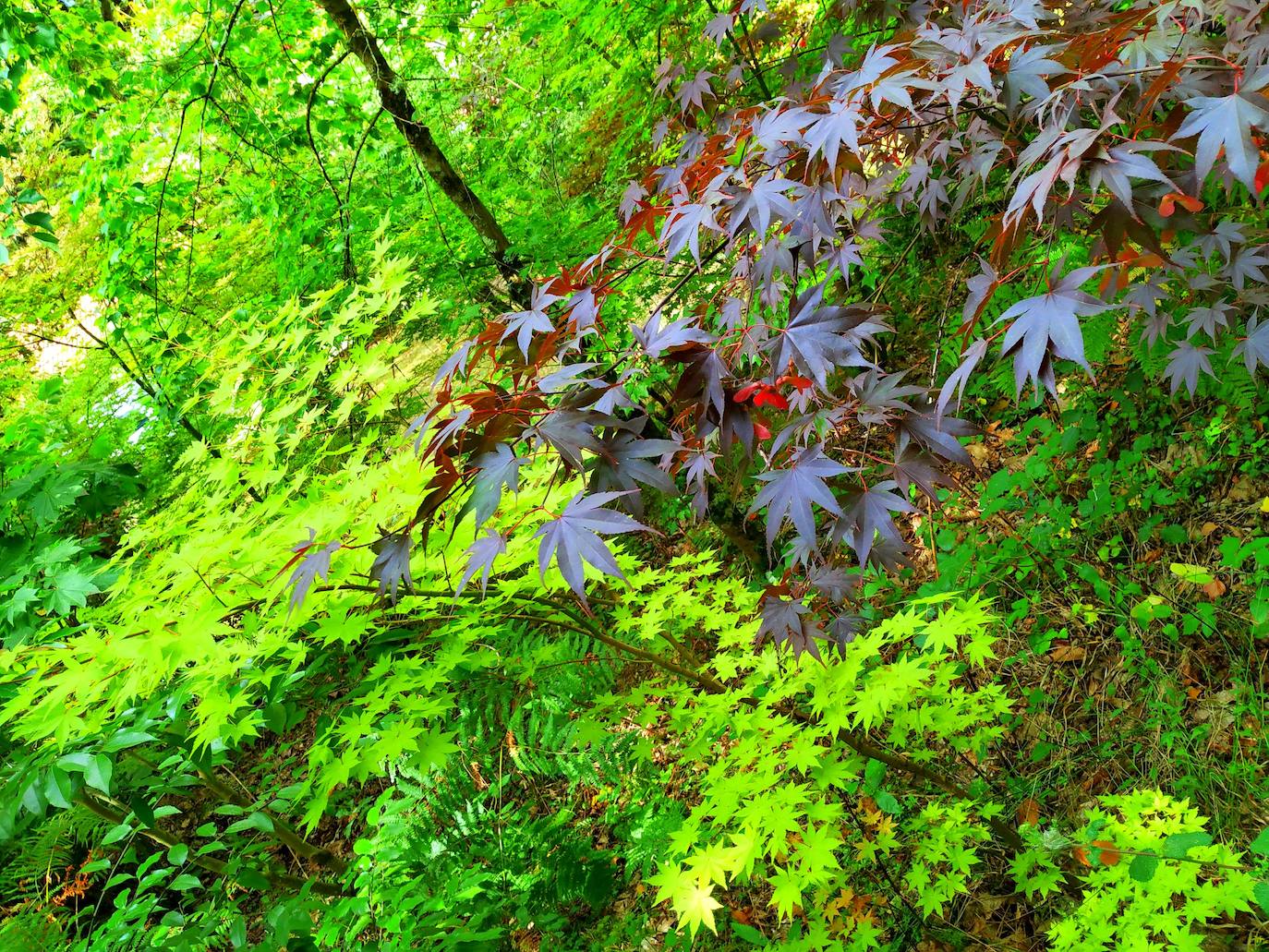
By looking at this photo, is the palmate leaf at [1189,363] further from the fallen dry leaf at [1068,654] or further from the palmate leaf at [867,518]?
the palmate leaf at [867,518]

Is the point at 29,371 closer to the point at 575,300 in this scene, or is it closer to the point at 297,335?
the point at 297,335

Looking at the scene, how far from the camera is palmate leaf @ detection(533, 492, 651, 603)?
1.03 metres

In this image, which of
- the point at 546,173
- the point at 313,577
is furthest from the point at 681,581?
the point at 546,173

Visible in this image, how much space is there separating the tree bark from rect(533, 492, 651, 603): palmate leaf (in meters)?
2.13

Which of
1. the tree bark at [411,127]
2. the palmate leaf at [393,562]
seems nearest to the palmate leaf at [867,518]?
the palmate leaf at [393,562]

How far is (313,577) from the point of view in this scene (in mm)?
1211

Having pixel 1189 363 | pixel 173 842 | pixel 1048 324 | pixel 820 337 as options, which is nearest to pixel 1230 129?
pixel 1048 324

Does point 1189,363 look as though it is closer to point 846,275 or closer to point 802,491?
point 846,275

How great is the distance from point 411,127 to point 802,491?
240 centimetres

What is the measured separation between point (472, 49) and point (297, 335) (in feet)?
10.7

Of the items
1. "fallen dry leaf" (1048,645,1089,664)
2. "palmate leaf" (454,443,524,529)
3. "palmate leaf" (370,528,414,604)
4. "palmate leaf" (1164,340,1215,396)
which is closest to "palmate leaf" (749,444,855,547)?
"palmate leaf" (454,443,524,529)

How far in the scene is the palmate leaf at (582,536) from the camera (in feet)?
3.37

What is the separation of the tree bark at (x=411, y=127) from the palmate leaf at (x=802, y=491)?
212 centimetres

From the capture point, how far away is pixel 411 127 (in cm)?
278
